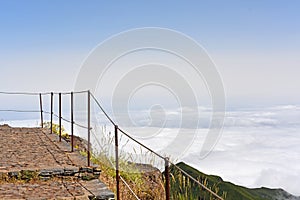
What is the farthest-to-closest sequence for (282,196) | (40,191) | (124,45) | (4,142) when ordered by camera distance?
(282,196) → (4,142) → (124,45) → (40,191)

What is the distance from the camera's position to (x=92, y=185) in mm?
6293

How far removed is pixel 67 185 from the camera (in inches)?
249

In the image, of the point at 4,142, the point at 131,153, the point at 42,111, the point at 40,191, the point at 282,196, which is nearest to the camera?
the point at 40,191

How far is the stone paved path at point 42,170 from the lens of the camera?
5.78 metres

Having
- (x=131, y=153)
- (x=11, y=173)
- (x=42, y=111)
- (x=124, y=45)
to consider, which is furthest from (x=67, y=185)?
(x=42, y=111)

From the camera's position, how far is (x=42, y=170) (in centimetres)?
671

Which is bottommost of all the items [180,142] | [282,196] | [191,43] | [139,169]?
[282,196]

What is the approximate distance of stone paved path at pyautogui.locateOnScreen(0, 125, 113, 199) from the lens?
5775 mm

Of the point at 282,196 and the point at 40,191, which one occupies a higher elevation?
the point at 40,191

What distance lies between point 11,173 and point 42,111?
6.54 meters

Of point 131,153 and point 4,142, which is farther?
point 4,142

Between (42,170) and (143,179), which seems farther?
(143,179)

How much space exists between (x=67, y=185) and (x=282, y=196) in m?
14.2

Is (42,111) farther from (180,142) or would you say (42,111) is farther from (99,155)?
(180,142)
